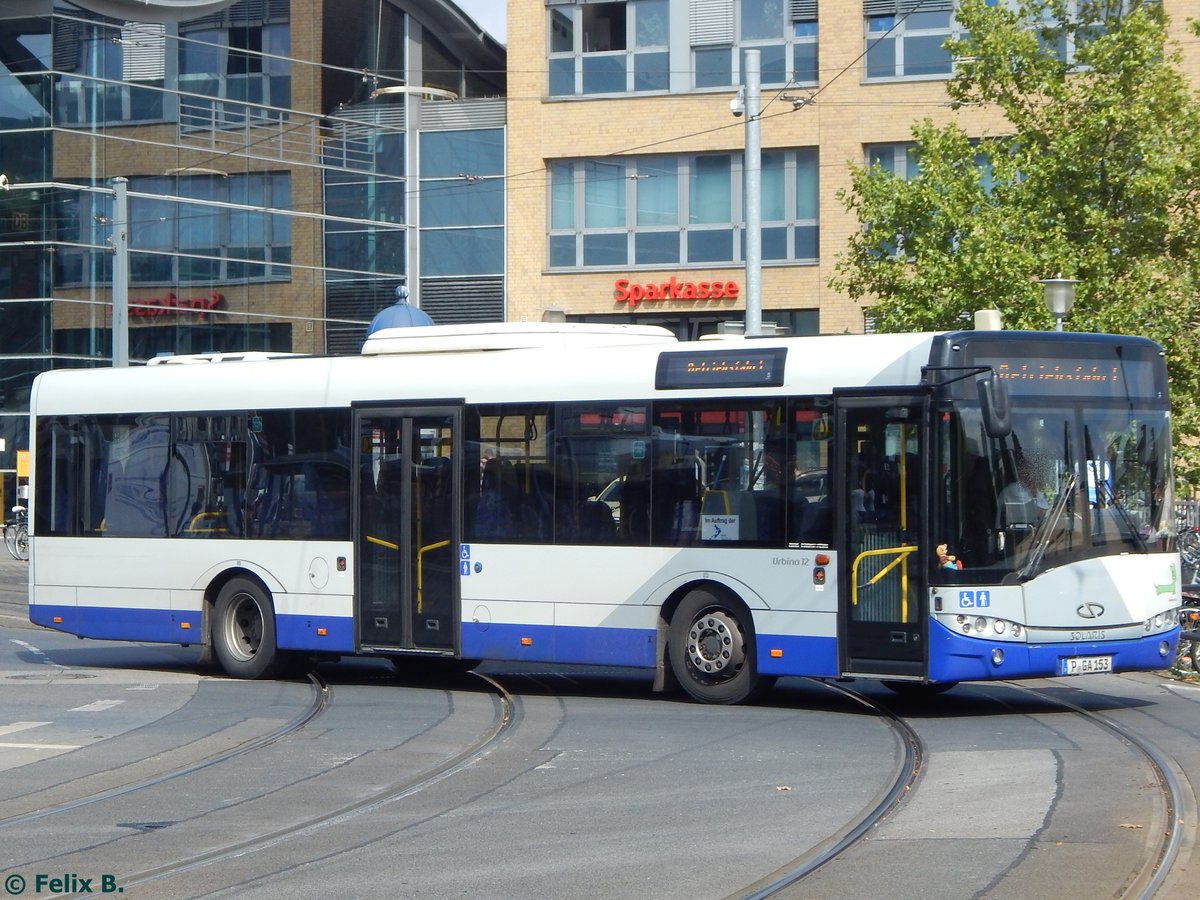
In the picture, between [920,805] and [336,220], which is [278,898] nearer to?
[920,805]

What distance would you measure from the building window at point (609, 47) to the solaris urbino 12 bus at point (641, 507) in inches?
903

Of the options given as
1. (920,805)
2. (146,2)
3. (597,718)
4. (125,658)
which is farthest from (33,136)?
(920,805)

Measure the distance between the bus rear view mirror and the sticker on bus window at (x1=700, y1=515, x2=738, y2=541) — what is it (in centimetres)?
207

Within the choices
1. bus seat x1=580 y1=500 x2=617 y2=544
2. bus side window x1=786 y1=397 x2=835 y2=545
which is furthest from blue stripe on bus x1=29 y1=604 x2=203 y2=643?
bus side window x1=786 y1=397 x2=835 y2=545

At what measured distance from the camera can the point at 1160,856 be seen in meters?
7.74

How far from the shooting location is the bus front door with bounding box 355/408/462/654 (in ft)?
48.8

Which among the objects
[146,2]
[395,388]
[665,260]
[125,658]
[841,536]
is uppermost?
[146,2]

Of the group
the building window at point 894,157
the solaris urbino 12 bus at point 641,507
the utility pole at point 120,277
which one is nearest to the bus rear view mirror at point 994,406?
the solaris urbino 12 bus at point 641,507

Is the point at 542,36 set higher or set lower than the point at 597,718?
higher

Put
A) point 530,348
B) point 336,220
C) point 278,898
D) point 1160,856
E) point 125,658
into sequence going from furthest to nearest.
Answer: point 336,220 → point 125,658 → point 530,348 → point 1160,856 → point 278,898

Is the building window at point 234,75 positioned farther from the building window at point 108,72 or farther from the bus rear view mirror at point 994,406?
the bus rear view mirror at point 994,406

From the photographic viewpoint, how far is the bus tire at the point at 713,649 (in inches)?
534

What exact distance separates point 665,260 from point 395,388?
77.0 feet

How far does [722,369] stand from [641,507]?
1195 mm
